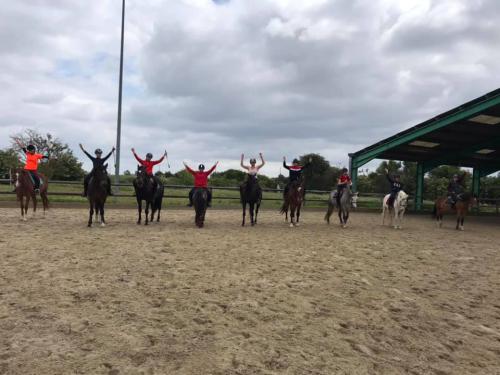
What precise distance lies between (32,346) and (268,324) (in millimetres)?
2358

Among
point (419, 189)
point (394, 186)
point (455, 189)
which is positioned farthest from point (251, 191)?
point (419, 189)

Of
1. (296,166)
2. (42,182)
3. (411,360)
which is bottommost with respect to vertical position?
(411,360)

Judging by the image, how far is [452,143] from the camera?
22469 mm

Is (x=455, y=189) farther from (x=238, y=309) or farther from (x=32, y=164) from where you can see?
(x=32, y=164)

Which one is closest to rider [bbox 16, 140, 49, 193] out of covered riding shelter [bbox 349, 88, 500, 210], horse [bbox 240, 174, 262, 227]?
horse [bbox 240, 174, 262, 227]

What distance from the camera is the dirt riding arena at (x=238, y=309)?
3.24 m

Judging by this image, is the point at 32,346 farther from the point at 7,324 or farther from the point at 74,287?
the point at 74,287

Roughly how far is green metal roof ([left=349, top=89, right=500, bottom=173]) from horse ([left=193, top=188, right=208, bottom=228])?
41.1 feet

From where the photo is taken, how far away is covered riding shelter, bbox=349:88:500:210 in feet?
53.4

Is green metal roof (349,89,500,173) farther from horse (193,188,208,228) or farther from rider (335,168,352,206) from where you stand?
horse (193,188,208,228)

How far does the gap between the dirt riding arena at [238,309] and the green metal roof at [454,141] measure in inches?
402

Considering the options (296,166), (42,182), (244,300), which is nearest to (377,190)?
(296,166)

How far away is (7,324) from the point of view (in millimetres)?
3697

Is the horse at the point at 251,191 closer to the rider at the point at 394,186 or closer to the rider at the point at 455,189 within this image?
the rider at the point at 394,186
